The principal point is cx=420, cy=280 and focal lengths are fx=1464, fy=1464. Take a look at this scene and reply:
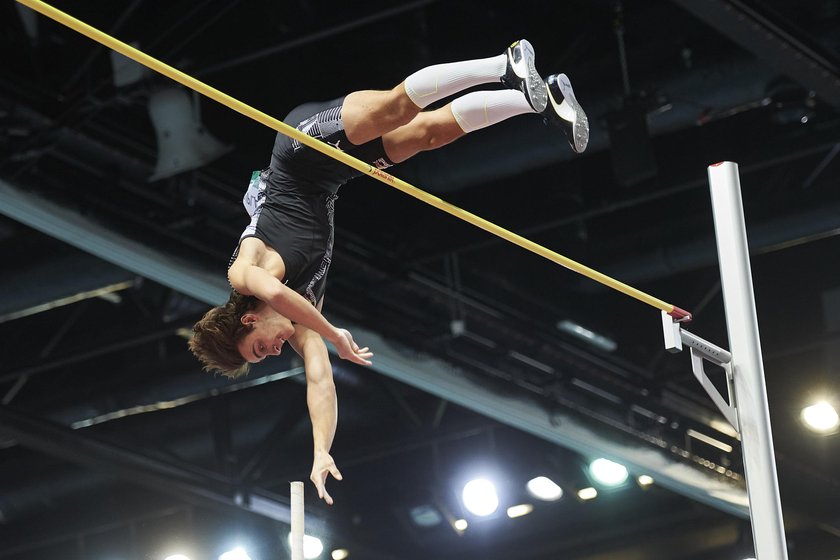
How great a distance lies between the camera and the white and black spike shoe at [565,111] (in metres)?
4.88

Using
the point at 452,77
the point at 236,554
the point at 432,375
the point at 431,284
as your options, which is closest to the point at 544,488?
the point at 236,554

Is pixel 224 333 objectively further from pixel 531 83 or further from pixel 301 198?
pixel 531 83

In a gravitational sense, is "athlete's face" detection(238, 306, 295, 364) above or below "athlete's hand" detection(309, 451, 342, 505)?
above

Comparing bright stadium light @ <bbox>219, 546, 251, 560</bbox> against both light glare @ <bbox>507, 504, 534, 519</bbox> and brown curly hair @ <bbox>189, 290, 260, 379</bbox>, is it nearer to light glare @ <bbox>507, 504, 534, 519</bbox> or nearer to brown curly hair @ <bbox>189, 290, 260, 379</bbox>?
light glare @ <bbox>507, 504, 534, 519</bbox>

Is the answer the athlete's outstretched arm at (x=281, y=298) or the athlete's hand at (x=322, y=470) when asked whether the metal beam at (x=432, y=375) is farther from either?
the athlete's hand at (x=322, y=470)

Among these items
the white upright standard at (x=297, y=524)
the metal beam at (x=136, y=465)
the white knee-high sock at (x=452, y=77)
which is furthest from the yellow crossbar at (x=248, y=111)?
the metal beam at (x=136, y=465)

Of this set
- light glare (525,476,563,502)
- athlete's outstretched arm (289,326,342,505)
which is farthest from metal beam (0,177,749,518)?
athlete's outstretched arm (289,326,342,505)

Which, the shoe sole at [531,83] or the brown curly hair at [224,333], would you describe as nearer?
the shoe sole at [531,83]

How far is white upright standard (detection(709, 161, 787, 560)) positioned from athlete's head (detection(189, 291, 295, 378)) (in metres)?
1.56

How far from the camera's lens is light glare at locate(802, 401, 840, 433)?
32.3 feet

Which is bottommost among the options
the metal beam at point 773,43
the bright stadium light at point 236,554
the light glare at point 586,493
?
the bright stadium light at point 236,554

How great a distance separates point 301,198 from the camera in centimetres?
533

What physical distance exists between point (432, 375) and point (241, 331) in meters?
2.99

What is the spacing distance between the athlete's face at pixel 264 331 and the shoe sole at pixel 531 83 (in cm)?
122
